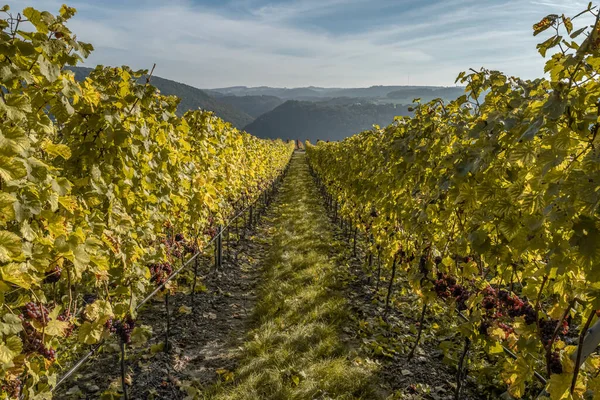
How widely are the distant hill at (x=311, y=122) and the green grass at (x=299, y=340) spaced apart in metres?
161

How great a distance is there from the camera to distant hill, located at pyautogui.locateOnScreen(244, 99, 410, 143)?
563ft

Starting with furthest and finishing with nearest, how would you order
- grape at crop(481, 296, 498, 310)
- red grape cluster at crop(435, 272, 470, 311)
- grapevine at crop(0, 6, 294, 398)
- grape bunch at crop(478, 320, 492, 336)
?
red grape cluster at crop(435, 272, 470, 311) < grape bunch at crop(478, 320, 492, 336) < grape at crop(481, 296, 498, 310) < grapevine at crop(0, 6, 294, 398)

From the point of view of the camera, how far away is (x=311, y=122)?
18012 centimetres

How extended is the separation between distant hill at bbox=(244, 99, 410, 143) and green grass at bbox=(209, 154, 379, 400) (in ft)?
527

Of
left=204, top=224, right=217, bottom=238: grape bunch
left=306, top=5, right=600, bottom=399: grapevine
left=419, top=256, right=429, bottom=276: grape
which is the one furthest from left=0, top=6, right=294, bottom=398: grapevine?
left=419, top=256, right=429, bottom=276: grape

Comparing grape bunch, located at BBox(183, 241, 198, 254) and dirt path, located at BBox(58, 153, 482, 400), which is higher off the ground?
grape bunch, located at BBox(183, 241, 198, 254)

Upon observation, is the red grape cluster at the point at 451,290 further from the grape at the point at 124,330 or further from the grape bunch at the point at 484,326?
the grape at the point at 124,330

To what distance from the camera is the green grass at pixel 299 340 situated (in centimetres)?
359

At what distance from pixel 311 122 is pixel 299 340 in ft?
592

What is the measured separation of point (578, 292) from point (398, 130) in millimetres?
3133

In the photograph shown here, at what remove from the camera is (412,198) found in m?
3.98

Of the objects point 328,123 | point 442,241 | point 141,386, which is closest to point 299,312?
point 141,386

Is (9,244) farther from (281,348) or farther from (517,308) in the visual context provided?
(281,348)

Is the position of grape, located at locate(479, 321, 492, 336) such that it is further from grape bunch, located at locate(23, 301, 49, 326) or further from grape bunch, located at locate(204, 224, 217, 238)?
grape bunch, located at locate(204, 224, 217, 238)
